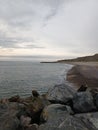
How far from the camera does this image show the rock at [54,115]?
881 centimetres

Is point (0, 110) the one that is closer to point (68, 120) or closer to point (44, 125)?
point (44, 125)

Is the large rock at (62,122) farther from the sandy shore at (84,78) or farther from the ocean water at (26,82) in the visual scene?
the sandy shore at (84,78)

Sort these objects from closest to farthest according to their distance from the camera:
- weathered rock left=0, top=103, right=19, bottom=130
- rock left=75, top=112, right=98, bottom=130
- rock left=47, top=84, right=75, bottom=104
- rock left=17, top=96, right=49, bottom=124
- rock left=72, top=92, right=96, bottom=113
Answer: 1. rock left=75, top=112, right=98, bottom=130
2. weathered rock left=0, top=103, right=19, bottom=130
3. rock left=17, top=96, right=49, bottom=124
4. rock left=72, top=92, right=96, bottom=113
5. rock left=47, top=84, right=75, bottom=104

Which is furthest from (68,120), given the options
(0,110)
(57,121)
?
(0,110)

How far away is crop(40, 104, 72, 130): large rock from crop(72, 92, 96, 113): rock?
0.69 meters

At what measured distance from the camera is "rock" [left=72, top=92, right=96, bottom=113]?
10398mm

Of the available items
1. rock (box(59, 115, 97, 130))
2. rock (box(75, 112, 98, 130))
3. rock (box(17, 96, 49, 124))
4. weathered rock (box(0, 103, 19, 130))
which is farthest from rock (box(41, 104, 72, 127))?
weathered rock (box(0, 103, 19, 130))

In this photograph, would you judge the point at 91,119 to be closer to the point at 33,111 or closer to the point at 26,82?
the point at 33,111

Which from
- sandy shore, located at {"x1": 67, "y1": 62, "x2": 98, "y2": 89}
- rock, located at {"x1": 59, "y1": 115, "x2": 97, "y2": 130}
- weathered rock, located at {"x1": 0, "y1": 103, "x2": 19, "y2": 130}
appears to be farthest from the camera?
sandy shore, located at {"x1": 67, "y1": 62, "x2": 98, "y2": 89}

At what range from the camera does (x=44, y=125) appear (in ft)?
28.6

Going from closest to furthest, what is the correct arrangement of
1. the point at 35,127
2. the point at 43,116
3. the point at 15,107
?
the point at 35,127 → the point at 43,116 → the point at 15,107

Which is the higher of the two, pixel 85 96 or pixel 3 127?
pixel 85 96

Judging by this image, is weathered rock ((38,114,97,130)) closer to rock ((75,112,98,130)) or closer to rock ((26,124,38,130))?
rock ((75,112,98,130))

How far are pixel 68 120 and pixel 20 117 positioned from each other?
2.27 metres
